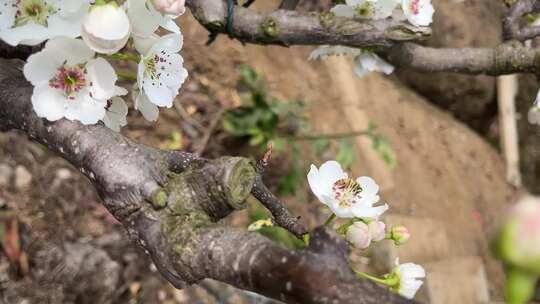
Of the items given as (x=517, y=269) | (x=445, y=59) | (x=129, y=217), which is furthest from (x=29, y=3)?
(x=445, y=59)

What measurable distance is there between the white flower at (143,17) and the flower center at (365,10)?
47 cm

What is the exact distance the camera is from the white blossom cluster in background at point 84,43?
887 mm

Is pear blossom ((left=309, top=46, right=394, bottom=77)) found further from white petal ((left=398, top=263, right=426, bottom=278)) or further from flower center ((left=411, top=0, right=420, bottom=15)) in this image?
white petal ((left=398, top=263, right=426, bottom=278))

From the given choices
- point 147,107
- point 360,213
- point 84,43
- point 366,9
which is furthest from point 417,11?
point 84,43

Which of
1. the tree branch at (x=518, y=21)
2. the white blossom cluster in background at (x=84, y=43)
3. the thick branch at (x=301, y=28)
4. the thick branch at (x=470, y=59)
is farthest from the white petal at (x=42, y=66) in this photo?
the tree branch at (x=518, y=21)

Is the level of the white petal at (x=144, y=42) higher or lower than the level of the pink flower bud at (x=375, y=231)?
higher

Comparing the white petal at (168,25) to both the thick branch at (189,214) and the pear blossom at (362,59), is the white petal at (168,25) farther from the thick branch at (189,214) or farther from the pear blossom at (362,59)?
the pear blossom at (362,59)

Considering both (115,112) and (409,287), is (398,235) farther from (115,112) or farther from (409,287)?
(115,112)

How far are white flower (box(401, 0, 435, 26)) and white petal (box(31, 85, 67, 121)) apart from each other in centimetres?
70

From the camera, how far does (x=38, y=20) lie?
991 mm

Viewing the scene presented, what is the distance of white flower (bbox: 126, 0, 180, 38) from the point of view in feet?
3.10

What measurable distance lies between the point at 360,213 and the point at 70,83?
1.64ft

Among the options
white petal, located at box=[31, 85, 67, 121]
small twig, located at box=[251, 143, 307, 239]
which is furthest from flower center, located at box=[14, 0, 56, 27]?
small twig, located at box=[251, 143, 307, 239]

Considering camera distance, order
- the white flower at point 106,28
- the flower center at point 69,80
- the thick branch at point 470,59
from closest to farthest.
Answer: the white flower at point 106,28, the flower center at point 69,80, the thick branch at point 470,59
